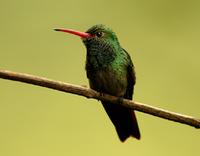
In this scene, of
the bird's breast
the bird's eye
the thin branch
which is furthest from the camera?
the bird's eye

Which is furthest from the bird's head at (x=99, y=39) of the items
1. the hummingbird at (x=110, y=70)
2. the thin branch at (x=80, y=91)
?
the thin branch at (x=80, y=91)

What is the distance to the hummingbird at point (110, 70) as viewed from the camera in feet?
10.7

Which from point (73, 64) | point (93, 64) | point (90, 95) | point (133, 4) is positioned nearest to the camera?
point (90, 95)

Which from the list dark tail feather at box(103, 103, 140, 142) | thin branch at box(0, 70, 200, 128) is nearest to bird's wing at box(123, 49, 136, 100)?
dark tail feather at box(103, 103, 140, 142)

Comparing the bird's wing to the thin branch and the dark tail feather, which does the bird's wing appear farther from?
the thin branch

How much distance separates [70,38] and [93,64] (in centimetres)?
123

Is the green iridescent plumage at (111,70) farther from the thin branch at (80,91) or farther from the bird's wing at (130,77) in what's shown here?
the thin branch at (80,91)

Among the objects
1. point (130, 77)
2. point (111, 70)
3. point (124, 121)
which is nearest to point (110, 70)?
point (111, 70)

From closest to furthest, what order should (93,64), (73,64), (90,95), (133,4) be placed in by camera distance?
(90,95) < (93,64) < (73,64) < (133,4)

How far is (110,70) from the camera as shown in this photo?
327 cm

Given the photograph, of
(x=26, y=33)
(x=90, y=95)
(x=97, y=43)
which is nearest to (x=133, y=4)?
(x=26, y=33)

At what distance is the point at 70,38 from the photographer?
4.46 m

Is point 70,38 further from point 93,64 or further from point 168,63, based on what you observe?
point 93,64

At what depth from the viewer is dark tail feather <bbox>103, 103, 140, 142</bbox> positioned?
3311 millimetres
